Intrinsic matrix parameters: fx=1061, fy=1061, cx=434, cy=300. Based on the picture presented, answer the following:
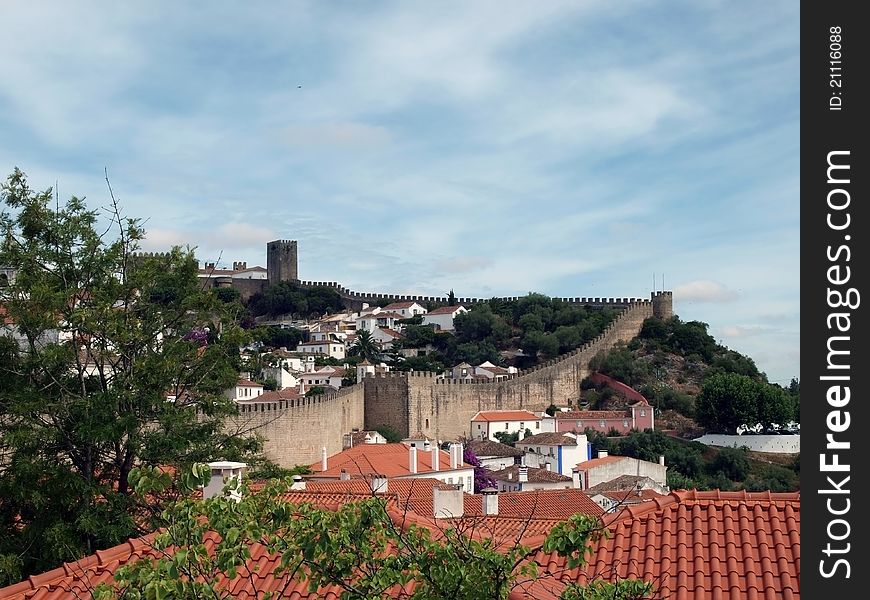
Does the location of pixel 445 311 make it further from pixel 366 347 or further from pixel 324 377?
pixel 324 377

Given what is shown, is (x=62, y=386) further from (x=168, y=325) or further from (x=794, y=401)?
(x=794, y=401)

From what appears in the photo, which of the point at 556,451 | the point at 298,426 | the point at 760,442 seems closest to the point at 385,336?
the point at 760,442

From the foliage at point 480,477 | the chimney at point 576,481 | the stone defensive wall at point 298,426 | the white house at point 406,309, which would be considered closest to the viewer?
the chimney at point 576,481

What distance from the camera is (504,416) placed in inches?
2015

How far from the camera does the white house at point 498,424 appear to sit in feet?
164

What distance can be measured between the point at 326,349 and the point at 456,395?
2211 centimetres

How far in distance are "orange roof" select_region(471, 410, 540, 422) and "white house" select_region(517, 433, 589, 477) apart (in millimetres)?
6050

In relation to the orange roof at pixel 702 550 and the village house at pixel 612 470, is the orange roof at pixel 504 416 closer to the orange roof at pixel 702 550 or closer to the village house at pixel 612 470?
the village house at pixel 612 470

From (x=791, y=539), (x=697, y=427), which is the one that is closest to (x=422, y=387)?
(x=697, y=427)

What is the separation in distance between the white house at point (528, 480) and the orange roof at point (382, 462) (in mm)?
1374

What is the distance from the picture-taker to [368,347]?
6950cm

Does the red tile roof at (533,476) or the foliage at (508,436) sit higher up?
the foliage at (508,436)

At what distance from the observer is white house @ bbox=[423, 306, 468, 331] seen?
7462cm

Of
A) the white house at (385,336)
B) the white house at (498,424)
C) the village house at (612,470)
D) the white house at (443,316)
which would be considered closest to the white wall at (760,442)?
the white house at (498,424)
